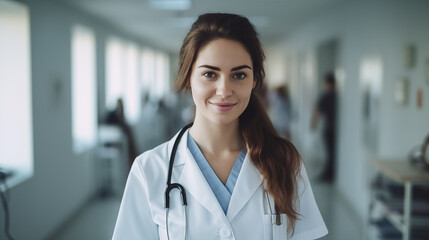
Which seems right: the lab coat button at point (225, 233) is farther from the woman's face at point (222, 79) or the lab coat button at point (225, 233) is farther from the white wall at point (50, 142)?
the white wall at point (50, 142)

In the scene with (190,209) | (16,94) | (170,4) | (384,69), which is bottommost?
(190,209)

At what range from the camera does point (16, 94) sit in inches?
128

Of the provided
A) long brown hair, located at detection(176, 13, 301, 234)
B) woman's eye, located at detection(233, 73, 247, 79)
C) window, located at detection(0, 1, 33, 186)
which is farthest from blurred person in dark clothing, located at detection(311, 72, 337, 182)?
woman's eye, located at detection(233, 73, 247, 79)

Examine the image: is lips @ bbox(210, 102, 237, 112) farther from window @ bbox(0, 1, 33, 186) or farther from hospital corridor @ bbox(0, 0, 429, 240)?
window @ bbox(0, 1, 33, 186)

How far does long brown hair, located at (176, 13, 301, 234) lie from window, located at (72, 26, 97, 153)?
13.3 feet

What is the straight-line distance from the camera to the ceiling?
448 cm

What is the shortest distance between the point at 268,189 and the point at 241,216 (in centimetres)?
11

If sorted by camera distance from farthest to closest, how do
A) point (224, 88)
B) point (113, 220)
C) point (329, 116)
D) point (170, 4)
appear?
point (329, 116), point (170, 4), point (113, 220), point (224, 88)

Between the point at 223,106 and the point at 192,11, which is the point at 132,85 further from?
the point at 223,106

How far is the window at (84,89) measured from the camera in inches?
200

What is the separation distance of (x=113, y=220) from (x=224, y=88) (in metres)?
3.34

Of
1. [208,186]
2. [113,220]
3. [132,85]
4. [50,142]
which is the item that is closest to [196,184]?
[208,186]

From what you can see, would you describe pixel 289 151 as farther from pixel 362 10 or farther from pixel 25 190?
pixel 362 10

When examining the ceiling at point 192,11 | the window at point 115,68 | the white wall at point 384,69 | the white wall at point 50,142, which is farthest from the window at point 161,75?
the white wall at point 50,142
